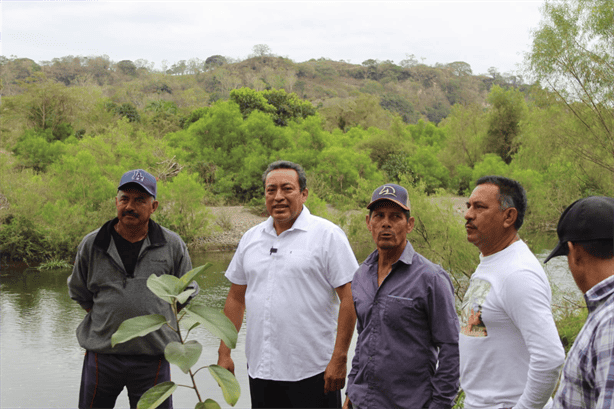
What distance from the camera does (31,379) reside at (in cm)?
977

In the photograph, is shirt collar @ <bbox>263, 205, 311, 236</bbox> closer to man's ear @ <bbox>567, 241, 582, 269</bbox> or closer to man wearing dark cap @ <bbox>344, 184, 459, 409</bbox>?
man wearing dark cap @ <bbox>344, 184, 459, 409</bbox>

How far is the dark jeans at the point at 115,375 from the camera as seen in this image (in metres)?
2.55

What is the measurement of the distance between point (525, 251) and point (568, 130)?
17.3 m

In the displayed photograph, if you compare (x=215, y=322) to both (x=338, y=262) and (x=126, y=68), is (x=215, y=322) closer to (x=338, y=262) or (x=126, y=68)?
(x=338, y=262)

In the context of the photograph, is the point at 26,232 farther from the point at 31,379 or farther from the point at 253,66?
the point at 253,66

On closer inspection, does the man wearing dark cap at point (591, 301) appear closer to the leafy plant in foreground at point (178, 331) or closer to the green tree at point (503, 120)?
the leafy plant in foreground at point (178, 331)

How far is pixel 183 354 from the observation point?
5.37 ft

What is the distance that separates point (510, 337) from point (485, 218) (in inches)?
17.1

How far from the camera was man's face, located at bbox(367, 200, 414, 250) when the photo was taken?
7.39 feet

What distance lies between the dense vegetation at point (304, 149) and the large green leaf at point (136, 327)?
11429 millimetres

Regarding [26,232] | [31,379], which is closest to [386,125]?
[26,232]

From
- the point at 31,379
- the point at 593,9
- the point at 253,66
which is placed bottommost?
the point at 31,379

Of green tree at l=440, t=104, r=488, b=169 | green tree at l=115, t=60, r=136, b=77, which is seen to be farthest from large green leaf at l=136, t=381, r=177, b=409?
green tree at l=115, t=60, r=136, b=77

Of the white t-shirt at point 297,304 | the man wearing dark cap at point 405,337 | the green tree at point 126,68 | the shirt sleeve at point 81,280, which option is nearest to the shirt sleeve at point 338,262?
the white t-shirt at point 297,304
